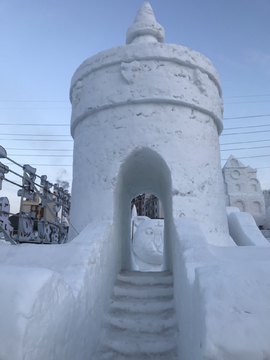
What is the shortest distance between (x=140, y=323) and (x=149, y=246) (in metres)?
6.43

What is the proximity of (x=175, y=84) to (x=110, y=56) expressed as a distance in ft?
3.99

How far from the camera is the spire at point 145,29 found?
5.41 metres

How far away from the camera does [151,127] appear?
4262mm

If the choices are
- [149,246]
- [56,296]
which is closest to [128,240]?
[149,246]

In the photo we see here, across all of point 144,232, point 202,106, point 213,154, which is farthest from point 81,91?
point 144,232

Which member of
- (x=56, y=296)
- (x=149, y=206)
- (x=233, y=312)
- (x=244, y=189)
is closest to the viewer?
→ (x=233, y=312)

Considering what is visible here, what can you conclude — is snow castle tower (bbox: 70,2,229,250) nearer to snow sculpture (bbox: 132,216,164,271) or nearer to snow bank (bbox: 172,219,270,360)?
snow bank (bbox: 172,219,270,360)

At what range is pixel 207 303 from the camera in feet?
5.40

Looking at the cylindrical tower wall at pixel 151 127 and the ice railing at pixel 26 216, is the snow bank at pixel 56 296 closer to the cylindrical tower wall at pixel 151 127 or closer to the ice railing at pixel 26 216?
the cylindrical tower wall at pixel 151 127

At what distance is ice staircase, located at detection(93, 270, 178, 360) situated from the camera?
285 centimetres

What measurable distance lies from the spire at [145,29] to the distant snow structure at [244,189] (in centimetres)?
1577

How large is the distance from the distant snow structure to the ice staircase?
16.7m

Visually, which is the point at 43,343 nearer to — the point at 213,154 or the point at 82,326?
the point at 82,326

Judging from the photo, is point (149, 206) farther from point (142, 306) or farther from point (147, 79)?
point (142, 306)
